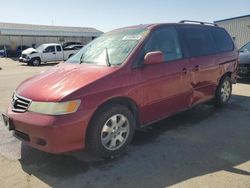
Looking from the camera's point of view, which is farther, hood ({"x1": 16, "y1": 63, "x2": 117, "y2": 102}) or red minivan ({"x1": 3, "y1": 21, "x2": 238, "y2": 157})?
hood ({"x1": 16, "y1": 63, "x2": 117, "y2": 102})

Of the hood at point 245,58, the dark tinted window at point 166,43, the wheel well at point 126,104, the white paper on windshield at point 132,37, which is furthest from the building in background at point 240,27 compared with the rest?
the wheel well at point 126,104

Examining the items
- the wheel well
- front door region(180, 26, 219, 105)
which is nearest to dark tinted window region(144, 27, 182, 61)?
front door region(180, 26, 219, 105)

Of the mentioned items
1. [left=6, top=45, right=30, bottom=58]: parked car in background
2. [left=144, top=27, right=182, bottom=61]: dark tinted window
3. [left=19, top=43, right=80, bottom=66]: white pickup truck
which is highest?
[left=144, top=27, right=182, bottom=61]: dark tinted window

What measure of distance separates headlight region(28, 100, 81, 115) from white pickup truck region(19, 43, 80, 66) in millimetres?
20632

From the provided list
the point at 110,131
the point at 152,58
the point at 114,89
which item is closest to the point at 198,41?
the point at 152,58

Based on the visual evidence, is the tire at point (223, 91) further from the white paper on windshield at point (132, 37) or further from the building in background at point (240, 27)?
the building in background at point (240, 27)

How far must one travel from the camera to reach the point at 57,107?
3389 mm

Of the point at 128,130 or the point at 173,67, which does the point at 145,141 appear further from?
the point at 173,67

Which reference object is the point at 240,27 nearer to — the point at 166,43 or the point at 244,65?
the point at 244,65

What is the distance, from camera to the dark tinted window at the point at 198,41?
17.3ft

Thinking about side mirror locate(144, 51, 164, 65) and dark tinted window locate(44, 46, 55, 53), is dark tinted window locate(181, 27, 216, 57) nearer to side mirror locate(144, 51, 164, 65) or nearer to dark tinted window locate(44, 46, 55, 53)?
side mirror locate(144, 51, 164, 65)

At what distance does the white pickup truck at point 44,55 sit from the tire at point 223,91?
18421 mm

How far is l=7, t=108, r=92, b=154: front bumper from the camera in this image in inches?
132

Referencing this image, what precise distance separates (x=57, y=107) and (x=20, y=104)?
730 mm
